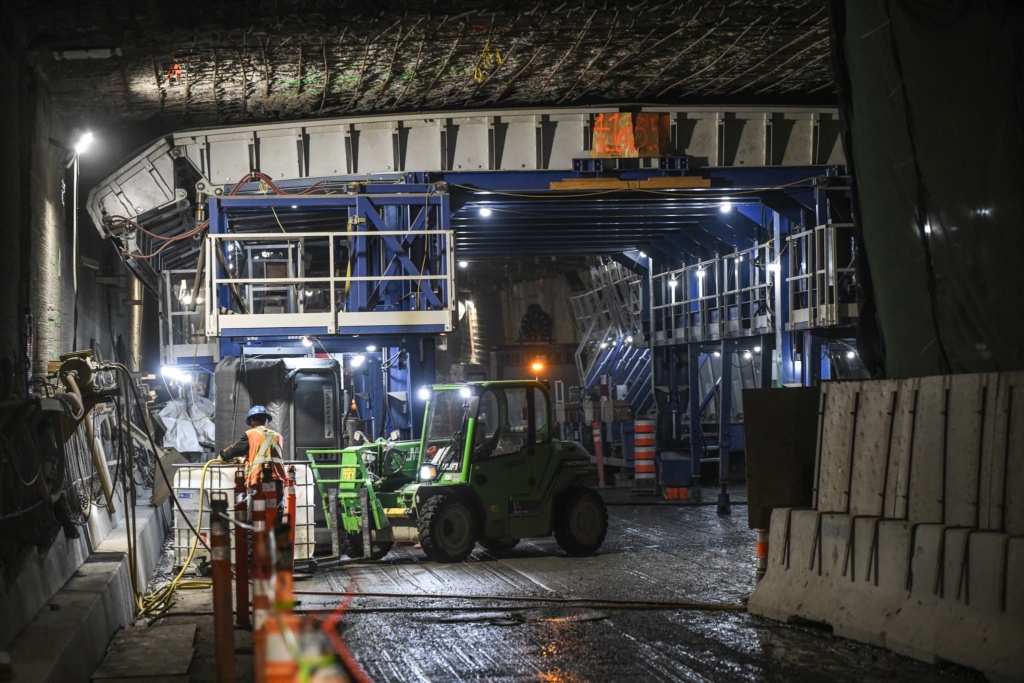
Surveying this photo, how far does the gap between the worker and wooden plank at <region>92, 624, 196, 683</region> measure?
2.94 m

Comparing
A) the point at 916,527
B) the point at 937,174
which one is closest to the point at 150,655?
the point at 916,527

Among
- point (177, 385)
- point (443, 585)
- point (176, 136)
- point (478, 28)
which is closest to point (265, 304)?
point (177, 385)

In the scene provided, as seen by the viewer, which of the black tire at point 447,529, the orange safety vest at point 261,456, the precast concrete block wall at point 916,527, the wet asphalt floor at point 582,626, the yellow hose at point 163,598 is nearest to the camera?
the precast concrete block wall at point 916,527

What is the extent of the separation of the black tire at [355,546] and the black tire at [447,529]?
689 millimetres

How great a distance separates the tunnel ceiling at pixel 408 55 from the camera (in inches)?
595

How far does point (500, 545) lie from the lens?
1445 centimetres

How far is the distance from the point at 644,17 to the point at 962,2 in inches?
287

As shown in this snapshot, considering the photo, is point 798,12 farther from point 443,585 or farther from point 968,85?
point 443,585

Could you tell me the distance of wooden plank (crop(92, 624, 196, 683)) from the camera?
7.46 meters

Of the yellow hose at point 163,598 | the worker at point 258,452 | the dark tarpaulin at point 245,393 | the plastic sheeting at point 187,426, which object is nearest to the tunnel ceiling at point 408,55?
the dark tarpaulin at point 245,393

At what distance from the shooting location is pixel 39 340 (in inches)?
578

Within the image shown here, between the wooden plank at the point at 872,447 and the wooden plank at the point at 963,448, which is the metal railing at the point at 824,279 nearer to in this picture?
the wooden plank at the point at 872,447

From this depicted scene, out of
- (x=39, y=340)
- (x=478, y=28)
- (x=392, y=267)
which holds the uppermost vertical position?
(x=478, y=28)

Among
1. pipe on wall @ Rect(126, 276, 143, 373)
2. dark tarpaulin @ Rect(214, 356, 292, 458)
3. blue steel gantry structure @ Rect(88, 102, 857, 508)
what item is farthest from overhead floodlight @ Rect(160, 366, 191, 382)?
dark tarpaulin @ Rect(214, 356, 292, 458)
